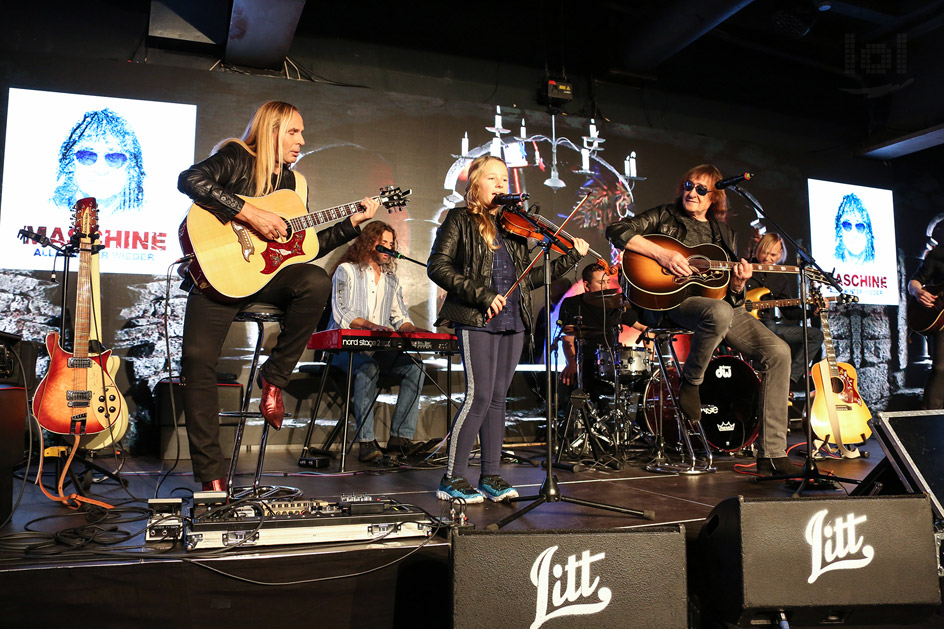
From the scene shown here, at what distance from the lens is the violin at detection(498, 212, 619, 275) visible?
10.2 feet

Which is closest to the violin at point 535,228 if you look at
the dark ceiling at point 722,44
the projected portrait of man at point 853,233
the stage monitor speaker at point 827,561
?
the stage monitor speaker at point 827,561

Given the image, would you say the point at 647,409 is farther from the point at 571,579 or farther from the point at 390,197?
the point at 571,579

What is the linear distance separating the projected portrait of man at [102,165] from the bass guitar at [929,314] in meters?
7.16

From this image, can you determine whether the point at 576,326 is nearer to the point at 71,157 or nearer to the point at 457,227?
the point at 457,227

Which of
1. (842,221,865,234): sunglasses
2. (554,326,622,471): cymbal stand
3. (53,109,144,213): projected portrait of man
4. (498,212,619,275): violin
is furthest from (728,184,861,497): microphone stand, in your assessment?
(842,221,865,234): sunglasses

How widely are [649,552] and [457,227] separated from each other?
207 centimetres

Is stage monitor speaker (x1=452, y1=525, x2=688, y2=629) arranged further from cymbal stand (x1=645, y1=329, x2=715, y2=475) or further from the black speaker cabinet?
cymbal stand (x1=645, y1=329, x2=715, y2=475)

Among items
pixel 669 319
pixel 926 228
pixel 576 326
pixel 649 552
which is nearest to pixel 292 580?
pixel 649 552

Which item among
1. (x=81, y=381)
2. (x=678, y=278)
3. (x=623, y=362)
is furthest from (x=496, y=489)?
(x=81, y=381)

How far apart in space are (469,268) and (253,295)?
1.10 m

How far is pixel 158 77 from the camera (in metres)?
6.38

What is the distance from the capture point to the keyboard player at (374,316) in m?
5.96

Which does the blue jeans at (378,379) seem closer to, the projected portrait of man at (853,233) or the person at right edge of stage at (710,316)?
the person at right edge of stage at (710,316)

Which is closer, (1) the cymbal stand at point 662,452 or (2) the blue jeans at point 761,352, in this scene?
(2) the blue jeans at point 761,352
